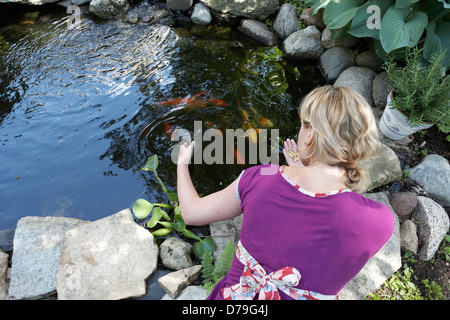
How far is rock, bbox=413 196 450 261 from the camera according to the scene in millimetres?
2410

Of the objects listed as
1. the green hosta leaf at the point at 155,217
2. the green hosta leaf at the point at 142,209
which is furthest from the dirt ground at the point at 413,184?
the green hosta leaf at the point at 142,209

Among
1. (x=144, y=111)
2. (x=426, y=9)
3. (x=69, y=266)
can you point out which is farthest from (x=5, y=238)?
(x=426, y=9)

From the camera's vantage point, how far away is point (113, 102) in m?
3.88

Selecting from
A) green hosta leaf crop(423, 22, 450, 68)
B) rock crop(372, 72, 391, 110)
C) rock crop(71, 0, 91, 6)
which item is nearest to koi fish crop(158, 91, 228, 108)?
rock crop(372, 72, 391, 110)

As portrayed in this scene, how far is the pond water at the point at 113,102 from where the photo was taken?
3.08 m

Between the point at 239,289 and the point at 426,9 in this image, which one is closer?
the point at 239,289

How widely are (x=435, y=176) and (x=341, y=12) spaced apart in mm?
2033

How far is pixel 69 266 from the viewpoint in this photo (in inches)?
89.5

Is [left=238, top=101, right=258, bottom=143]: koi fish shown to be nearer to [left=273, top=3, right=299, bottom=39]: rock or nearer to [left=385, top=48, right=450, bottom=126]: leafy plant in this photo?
[left=385, top=48, right=450, bottom=126]: leafy plant

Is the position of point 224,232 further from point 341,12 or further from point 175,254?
point 341,12

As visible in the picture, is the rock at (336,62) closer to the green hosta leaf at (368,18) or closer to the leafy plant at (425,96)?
the green hosta leaf at (368,18)

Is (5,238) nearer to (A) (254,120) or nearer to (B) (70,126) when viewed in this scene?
(B) (70,126)

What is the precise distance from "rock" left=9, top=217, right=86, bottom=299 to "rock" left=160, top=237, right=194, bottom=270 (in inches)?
30.5

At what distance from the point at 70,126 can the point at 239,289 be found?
2959 millimetres
